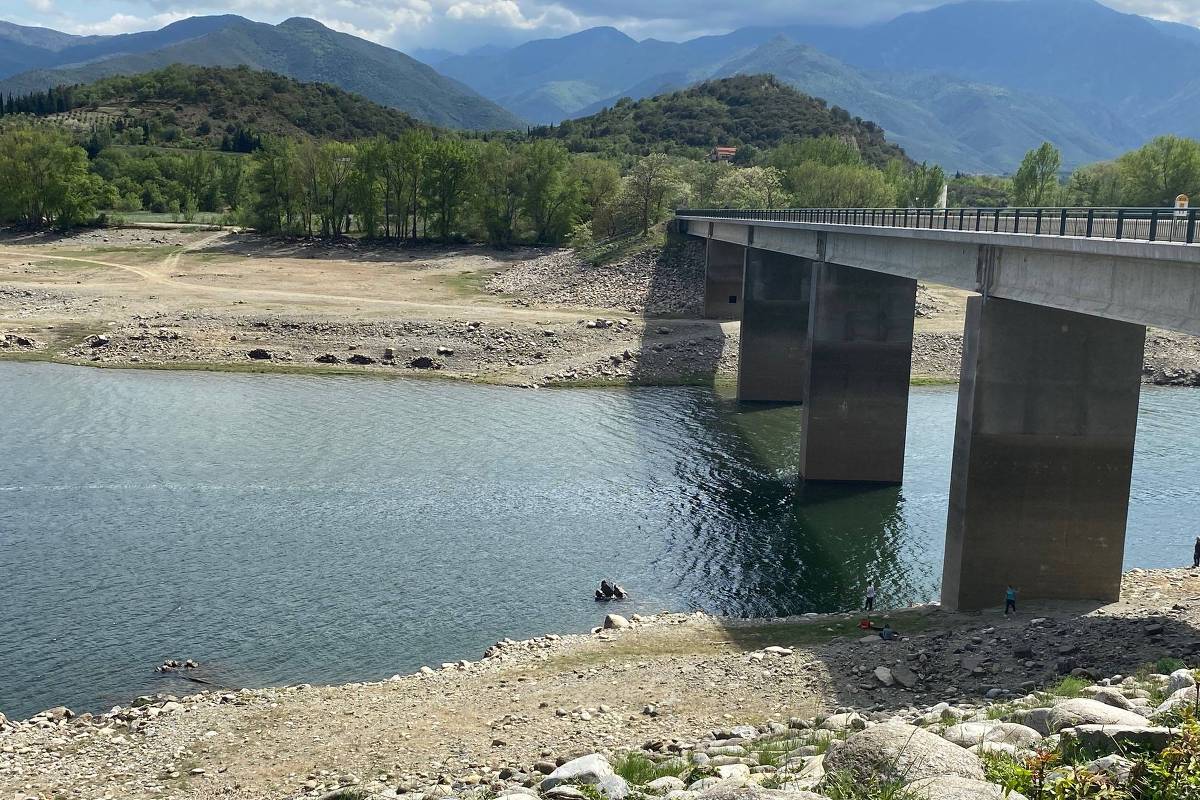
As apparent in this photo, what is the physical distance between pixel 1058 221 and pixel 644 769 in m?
23.0

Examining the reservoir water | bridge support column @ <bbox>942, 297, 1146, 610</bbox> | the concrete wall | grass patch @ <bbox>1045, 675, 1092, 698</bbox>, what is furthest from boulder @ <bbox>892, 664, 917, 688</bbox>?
the concrete wall

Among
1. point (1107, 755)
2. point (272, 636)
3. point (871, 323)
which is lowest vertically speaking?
point (272, 636)

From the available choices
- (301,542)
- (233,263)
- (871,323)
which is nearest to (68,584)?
(301,542)

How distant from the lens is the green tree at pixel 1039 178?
4195 inches

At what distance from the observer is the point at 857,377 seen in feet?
163

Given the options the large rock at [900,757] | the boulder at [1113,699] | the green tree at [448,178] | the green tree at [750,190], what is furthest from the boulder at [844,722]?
the green tree at [448,178]

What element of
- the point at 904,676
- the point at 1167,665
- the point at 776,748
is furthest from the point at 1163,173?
the point at 776,748

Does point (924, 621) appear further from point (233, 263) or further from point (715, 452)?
point (233, 263)

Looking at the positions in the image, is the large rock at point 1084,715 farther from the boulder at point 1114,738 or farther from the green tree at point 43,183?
the green tree at point 43,183

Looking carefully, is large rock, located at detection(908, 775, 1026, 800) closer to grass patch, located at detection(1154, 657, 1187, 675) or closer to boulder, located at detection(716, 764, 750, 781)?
boulder, located at detection(716, 764, 750, 781)

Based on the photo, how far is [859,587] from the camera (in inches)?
1396

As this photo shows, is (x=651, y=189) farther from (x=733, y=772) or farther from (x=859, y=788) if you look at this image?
(x=859, y=788)

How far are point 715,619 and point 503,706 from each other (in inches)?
375

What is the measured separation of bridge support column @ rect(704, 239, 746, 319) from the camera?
87.0 m
